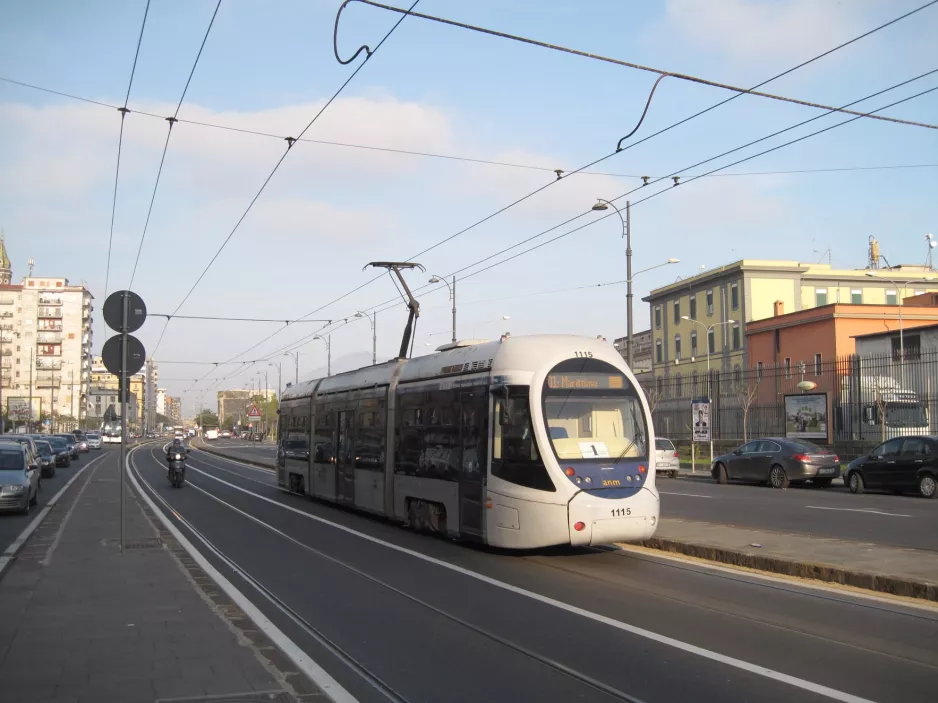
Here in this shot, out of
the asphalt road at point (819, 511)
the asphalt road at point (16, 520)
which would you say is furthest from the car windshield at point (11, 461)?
the asphalt road at point (819, 511)

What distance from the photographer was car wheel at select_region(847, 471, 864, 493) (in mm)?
23062

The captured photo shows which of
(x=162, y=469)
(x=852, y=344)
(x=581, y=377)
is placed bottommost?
(x=162, y=469)

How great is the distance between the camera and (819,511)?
57.3 ft

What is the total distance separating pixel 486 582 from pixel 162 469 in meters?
33.9

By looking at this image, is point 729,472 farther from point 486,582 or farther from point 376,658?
point 376,658

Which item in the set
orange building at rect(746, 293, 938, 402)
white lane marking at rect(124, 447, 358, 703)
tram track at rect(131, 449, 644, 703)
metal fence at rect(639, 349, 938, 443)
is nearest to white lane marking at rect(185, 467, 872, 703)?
tram track at rect(131, 449, 644, 703)

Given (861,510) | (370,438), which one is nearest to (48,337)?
(370,438)

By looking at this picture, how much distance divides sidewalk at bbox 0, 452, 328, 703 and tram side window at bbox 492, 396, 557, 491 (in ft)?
13.5

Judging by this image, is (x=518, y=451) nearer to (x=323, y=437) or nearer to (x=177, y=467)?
(x=323, y=437)

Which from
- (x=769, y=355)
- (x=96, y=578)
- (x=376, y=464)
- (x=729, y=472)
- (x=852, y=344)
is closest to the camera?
(x=96, y=578)

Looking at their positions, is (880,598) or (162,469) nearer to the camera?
(880,598)

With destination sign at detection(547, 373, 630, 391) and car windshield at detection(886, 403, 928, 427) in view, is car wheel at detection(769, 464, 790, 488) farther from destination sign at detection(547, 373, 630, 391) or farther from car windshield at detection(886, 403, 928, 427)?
destination sign at detection(547, 373, 630, 391)

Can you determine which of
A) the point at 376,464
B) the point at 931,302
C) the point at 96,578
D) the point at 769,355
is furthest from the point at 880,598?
the point at 931,302

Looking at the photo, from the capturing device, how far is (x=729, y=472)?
28.1 m
